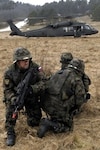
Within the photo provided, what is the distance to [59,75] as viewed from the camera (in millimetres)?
5297

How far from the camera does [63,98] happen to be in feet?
17.0

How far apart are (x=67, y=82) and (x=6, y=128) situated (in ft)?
3.75

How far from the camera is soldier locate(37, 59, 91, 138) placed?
5.18m

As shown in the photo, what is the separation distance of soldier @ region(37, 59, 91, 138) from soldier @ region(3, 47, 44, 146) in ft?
0.68

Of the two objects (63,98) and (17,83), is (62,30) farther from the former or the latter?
(63,98)

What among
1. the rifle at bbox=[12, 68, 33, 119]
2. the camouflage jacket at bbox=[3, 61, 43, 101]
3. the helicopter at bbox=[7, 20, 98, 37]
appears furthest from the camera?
the helicopter at bbox=[7, 20, 98, 37]

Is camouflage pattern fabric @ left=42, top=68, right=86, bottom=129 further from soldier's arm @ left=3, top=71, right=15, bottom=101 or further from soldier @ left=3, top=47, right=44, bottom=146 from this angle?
soldier's arm @ left=3, top=71, right=15, bottom=101

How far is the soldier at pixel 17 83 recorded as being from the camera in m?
5.10

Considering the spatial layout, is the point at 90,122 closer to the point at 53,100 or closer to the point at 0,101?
the point at 53,100

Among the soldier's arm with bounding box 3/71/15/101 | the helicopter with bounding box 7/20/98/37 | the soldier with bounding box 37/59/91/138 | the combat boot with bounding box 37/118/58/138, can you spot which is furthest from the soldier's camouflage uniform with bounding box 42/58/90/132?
the helicopter with bounding box 7/20/98/37

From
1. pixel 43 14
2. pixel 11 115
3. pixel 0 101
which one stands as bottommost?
pixel 43 14

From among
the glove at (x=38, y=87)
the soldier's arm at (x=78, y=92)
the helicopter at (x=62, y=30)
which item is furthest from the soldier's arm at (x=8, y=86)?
the helicopter at (x=62, y=30)

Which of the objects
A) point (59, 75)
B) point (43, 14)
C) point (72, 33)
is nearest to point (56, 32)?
point (72, 33)

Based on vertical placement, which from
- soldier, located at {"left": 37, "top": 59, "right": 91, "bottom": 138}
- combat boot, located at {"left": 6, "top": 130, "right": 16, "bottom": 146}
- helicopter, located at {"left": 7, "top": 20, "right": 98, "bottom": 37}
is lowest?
helicopter, located at {"left": 7, "top": 20, "right": 98, "bottom": 37}
